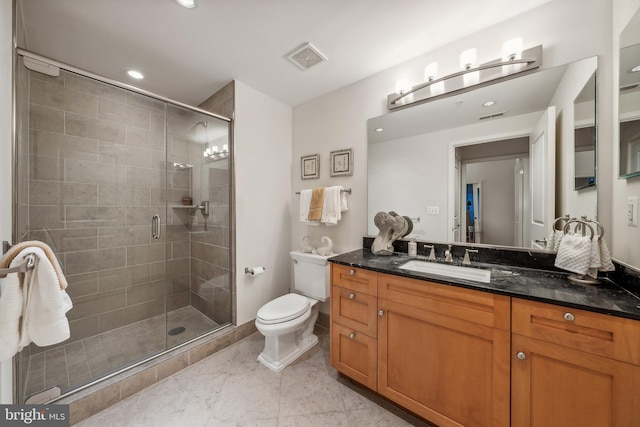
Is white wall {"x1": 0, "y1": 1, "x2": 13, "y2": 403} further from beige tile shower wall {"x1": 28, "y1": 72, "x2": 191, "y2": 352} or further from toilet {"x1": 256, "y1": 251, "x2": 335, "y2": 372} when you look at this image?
toilet {"x1": 256, "y1": 251, "x2": 335, "y2": 372}

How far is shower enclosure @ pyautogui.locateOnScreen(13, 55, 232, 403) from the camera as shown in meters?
1.54

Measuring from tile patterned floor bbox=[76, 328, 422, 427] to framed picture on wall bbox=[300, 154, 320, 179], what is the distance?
1709 millimetres

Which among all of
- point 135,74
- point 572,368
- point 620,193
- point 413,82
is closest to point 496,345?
point 572,368

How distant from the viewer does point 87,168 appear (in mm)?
1860

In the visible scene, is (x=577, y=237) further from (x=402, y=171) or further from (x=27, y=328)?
(x=27, y=328)

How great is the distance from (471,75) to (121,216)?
309 cm

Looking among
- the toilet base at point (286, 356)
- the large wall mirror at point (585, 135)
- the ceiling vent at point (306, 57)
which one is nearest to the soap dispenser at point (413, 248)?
the large wall mirror at point (585, 135)

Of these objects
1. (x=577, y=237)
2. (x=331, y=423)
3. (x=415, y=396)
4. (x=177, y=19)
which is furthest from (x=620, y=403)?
(x=177, y=19)

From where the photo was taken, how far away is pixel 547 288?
103 cm

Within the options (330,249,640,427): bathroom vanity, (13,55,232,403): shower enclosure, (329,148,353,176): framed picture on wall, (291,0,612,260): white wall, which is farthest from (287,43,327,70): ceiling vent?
(330,249,640,427): bathroom vanity

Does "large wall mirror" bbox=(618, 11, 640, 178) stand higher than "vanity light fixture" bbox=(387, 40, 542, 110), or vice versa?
"vanity light fixture" bbox=(387, 40, 542, 110)

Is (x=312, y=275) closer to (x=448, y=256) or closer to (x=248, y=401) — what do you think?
(x=248, y=401)

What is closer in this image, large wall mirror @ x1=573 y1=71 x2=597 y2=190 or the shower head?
large wall mirror @ x1=573 y1=71 x2=597 y2=190

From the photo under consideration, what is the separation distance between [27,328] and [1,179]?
664 millimetres
